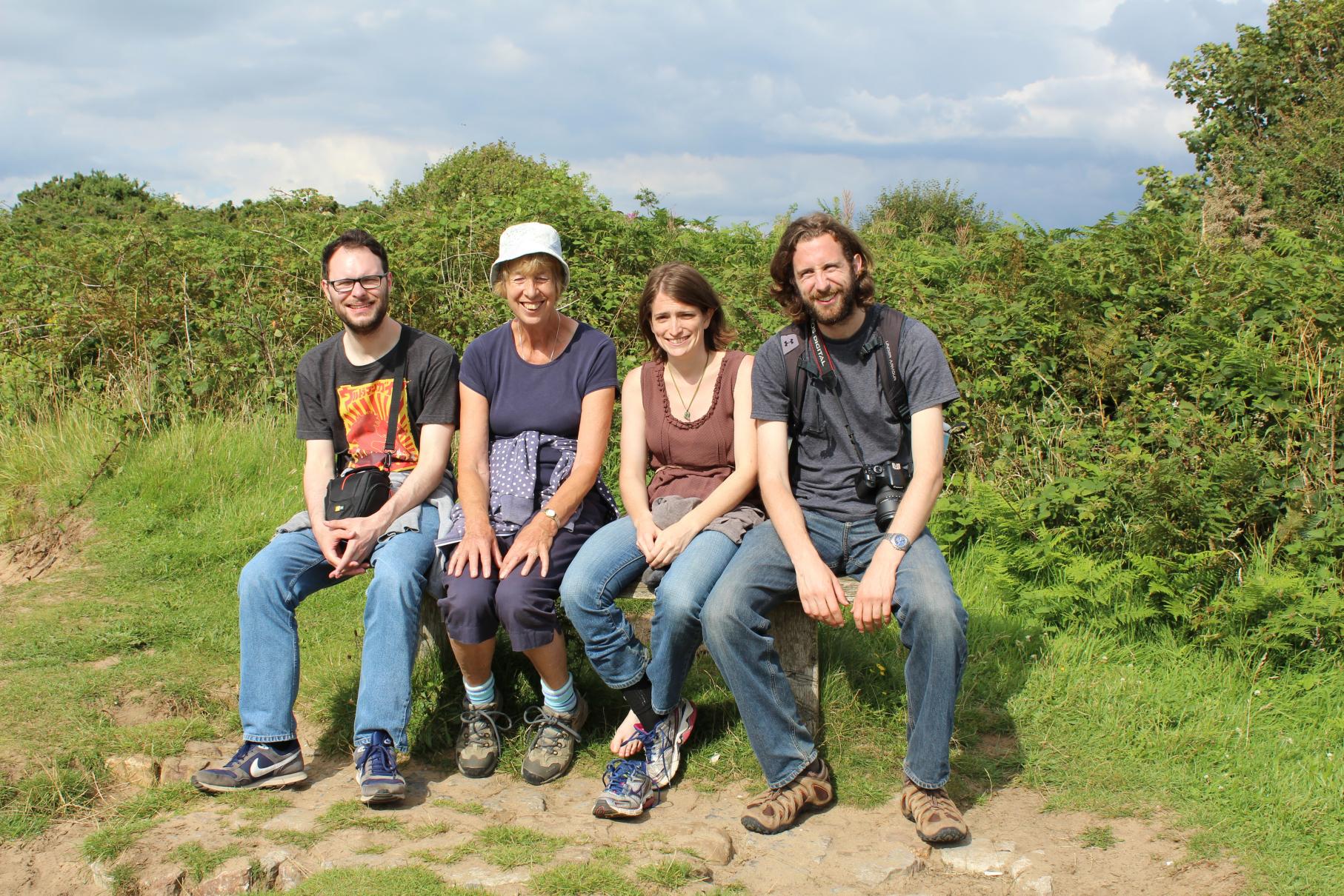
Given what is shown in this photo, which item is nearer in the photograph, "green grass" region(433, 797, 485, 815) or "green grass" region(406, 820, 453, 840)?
"green grass" region(406, 820, 453, 840)

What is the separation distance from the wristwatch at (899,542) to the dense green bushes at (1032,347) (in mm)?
1431

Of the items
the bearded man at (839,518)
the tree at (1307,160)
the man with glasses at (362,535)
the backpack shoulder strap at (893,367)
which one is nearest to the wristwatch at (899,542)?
the bearded man at (839,518)

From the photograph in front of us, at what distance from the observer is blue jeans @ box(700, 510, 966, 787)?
10.7 ft

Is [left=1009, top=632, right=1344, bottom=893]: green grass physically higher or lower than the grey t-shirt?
lower

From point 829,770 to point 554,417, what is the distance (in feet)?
5.52

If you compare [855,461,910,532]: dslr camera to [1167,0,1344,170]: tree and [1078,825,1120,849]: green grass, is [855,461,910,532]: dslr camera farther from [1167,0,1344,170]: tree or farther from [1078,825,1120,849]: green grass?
[1167,0,1344,170]: tree

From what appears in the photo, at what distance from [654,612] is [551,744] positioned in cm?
64

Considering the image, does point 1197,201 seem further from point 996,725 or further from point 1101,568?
point 996,725

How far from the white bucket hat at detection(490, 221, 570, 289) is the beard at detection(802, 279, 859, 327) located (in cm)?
100

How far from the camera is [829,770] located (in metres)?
3.70

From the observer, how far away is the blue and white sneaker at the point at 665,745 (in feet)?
12.1

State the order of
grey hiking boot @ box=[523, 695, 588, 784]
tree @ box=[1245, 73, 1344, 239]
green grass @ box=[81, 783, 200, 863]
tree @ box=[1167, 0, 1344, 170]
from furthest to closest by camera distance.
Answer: tree @ box=[1167, 0, 1344, 170] < tree @ box=[1245, 73, 1344, 239] < grey hiking boot @ box=[523, 695, 588, 784] < green grass @ box=[81, 783, 200, 863]

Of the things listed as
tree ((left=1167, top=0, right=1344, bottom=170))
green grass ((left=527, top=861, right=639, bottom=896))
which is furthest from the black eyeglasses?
tree ((left=1167, top=0, right=1344, bottom=170))

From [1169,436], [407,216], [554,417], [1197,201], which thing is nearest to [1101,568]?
[1169,436]
